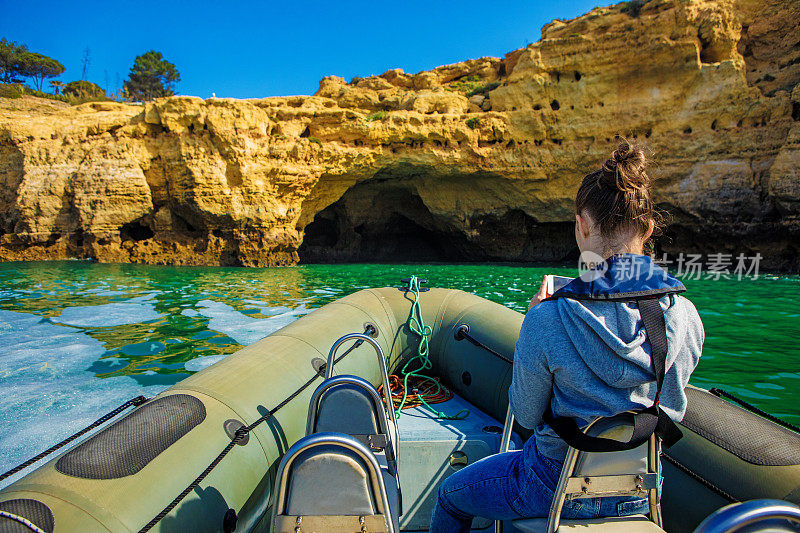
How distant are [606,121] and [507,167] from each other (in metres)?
3.93

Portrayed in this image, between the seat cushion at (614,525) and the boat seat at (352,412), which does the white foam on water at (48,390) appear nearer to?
the boat seat at (352,412)

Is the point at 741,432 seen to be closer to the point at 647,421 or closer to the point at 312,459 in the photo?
the point at 647,421

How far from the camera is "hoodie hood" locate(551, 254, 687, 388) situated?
968 mm

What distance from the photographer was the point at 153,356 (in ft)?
15.3

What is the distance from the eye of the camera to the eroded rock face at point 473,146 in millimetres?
14164

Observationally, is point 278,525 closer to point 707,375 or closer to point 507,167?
point 707,375

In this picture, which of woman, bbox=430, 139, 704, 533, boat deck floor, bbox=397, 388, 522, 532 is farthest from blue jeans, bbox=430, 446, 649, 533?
boat deck floor, bbox=397, 388, 522, 532

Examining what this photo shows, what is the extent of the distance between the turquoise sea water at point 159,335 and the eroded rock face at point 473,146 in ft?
16.2

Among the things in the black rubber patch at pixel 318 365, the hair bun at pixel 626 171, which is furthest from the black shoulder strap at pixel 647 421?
the black rubber patch at pixel 318 365

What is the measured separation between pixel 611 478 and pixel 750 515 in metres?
0.45

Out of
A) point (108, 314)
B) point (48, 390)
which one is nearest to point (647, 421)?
point (48, 390)

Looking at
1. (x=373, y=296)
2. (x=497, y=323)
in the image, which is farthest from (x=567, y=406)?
(x=373, y=296)

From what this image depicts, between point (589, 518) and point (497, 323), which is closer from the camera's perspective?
point (589, 518)

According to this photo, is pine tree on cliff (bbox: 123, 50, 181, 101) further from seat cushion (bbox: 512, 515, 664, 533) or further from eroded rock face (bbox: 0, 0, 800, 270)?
seat cushion (bbox: 512, 515, 664, 533)
